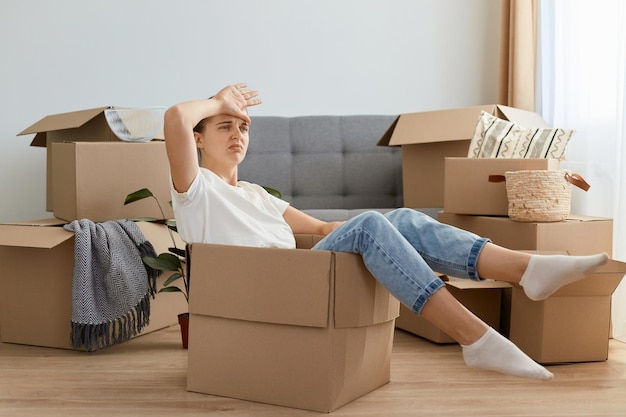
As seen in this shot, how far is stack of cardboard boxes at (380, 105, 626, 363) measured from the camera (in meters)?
2.22

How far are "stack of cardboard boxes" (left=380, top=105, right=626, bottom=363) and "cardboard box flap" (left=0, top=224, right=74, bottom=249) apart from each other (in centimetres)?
120

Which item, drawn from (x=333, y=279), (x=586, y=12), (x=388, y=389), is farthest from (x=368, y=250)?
(x=586, y=12)

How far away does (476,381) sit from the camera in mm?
2045

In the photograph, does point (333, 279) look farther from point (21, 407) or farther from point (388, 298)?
point (21, 407)

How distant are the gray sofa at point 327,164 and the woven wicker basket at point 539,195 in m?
0.98

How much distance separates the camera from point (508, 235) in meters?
2.44

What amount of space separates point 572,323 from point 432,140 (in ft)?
3.29

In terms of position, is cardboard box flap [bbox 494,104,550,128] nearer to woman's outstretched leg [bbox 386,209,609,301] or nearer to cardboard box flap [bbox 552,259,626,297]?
cardboard box flap [bbox 552,259,626,297]

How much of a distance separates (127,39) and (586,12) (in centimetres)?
207

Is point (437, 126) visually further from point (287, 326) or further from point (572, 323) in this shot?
point (287, 326)

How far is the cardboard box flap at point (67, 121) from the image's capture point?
2.73 metres

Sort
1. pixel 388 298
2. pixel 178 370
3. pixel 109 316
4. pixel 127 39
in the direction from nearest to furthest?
pixel 388 298, pixel 178 370, pixel 109 316, pixel 127 39

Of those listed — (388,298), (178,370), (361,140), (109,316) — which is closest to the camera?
(388,298)

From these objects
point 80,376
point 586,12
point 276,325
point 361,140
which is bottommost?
point 80,376
